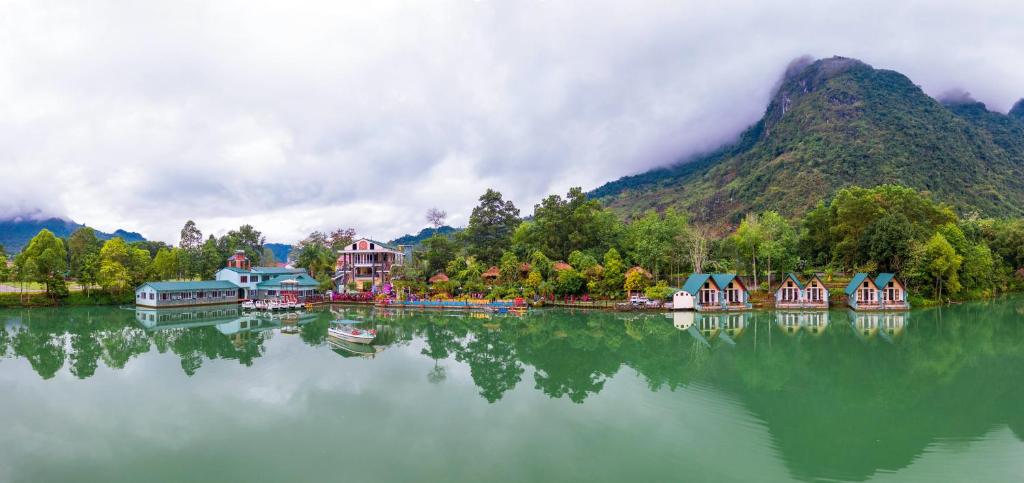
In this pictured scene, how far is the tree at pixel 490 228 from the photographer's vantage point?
126 feet

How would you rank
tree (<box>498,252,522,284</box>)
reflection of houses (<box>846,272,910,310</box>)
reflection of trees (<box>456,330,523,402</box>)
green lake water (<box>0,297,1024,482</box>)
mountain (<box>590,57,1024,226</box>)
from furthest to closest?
mountain (<box>590,57,1024,226</box>)
tree (<box>498,252,522,284</box>)
reflection of houses (<box>846,272,910,310</box>)
reflection of trees (<box>456,330,523,402</box>)
green lake water (<box>0,297,1024,482</box>)

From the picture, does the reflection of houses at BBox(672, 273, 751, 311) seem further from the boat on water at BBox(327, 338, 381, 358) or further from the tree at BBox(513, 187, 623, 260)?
the boat on water at BBox(327, 338, 381, 358)

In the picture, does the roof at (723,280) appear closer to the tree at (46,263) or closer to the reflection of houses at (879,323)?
the reflection of houses at (879,323)

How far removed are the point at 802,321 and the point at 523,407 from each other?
19.8m

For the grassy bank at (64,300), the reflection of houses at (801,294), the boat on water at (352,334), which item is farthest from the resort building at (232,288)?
the reflection of houses at (801,294)

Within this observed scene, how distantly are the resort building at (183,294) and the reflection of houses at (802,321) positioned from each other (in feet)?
126

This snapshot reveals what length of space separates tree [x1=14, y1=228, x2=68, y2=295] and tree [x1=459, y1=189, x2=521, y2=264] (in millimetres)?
28290

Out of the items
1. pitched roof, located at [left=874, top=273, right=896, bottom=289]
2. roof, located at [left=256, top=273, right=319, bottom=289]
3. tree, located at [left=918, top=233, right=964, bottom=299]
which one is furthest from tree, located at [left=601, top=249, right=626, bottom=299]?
roof, located at [left=256, top=273, right=319, bottom=289]

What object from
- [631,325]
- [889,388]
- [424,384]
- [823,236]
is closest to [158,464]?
[424,384]

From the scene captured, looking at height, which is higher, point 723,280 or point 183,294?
point 723,280

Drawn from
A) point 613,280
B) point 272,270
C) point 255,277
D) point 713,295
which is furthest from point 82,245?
point 713,295

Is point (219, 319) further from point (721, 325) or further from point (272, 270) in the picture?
point (721, 325)

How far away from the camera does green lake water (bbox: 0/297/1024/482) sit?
784cm

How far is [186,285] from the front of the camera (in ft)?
112
